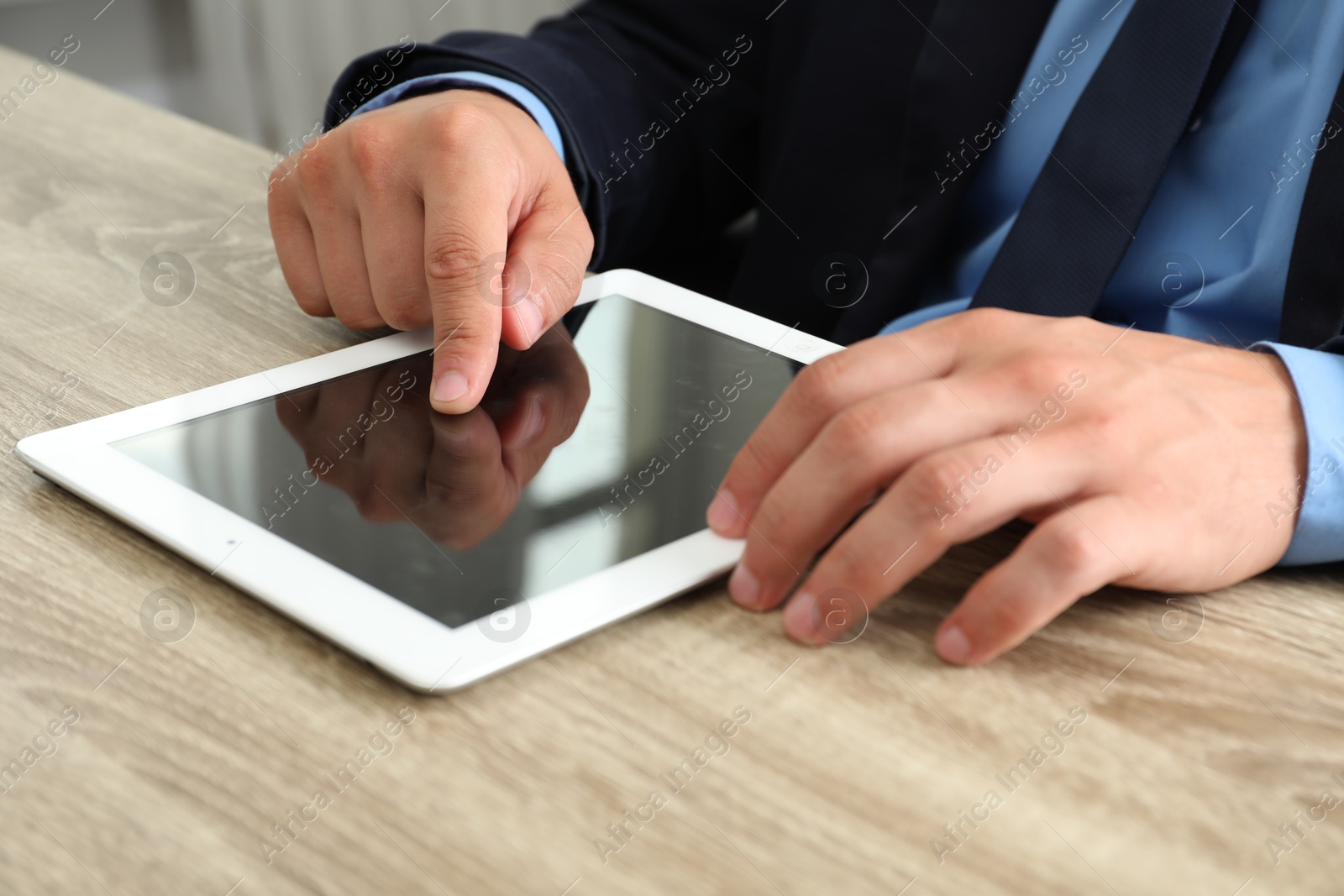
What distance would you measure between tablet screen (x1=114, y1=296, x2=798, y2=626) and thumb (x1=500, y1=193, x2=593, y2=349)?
0.06 ft

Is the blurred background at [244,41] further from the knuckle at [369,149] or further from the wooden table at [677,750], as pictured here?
the wooden table at [677,750]

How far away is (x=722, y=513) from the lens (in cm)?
48

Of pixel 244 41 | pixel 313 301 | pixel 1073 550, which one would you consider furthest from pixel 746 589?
pixel 244 41

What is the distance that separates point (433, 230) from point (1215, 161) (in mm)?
550

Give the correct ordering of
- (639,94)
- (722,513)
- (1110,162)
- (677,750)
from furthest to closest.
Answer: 1. (639,94)
2. (1110,162)
3. (722,513)
4. (677,750)

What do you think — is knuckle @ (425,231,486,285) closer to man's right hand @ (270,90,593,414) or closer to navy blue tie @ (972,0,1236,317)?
man's right hand @ (270,90,593,414)

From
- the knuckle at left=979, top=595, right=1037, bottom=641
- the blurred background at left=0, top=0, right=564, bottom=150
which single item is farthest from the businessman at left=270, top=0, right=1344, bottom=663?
the blurred background at left=0, top=0, right=564, bottom=150

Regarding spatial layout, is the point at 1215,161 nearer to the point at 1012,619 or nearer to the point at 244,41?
the point at 1012,619

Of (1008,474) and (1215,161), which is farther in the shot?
(1215,161)

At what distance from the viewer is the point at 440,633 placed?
397 millimetres

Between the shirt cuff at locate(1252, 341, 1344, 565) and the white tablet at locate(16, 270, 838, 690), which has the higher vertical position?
the shirt cuff at locate(1252, 341, 1344, 565)

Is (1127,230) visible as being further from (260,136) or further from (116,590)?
(260,136)

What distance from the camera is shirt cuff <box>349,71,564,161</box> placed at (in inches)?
32.3

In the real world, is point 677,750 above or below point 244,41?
above
